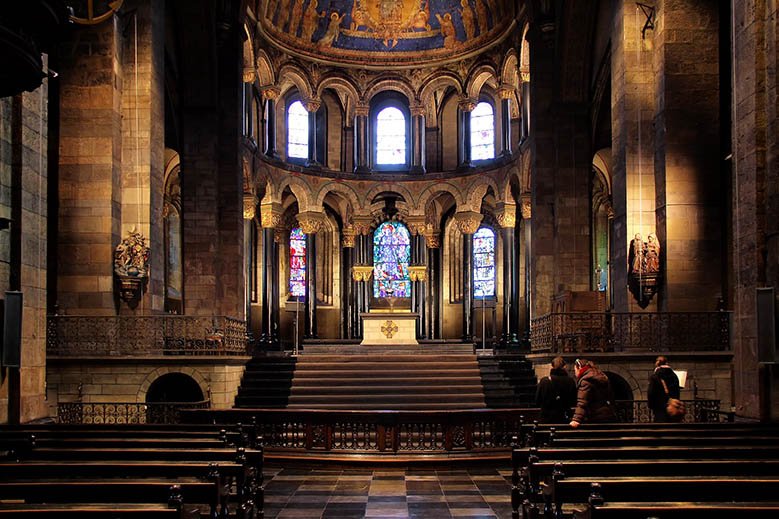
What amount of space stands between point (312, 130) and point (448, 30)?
692 cm

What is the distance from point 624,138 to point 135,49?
1126cm

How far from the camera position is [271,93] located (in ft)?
112

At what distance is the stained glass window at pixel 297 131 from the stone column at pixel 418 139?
14.9ft

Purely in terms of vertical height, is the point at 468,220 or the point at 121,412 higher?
the point at 468,220

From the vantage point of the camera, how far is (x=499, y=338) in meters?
36.6

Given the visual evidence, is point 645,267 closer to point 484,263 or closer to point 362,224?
point 362,224

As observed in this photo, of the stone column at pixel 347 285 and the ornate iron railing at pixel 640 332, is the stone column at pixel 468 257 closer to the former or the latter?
the stone column at pixel 347 285

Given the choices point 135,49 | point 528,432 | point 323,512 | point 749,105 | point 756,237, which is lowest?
point 323,512

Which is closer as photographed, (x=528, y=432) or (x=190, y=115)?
(x=528, y=432)

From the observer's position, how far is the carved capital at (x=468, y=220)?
1432 inches

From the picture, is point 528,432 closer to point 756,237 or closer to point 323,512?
point 323,512

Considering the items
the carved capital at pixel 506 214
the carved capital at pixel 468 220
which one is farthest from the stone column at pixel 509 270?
the carved capital at pixel 468 220

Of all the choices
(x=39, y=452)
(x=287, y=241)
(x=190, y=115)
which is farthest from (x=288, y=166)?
(x=39, y=452)

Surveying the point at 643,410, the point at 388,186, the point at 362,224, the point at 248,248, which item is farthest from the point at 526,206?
the point at 643,410
